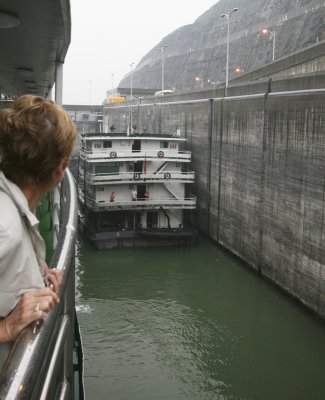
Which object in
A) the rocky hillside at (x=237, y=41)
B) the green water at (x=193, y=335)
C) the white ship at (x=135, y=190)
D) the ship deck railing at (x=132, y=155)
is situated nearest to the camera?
the green water at (x=193, y=335)

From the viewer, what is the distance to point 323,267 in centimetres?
1050

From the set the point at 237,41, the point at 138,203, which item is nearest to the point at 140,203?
the point at 138,203

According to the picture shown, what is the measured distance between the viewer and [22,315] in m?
0.97

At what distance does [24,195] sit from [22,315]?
10.9 inches

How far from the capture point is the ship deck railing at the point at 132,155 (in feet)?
57.5

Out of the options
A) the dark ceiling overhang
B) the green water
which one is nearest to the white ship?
the green water

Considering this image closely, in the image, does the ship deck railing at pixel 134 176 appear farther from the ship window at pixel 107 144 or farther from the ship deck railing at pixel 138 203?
the ship window at pixel 107 144

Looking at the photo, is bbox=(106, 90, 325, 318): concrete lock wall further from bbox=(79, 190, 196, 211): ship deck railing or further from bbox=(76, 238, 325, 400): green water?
bbox=(79, 190, 196, 211): ship deck railing

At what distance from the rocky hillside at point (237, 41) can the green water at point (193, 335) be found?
27817mm

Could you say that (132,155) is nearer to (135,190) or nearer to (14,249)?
(135,190)

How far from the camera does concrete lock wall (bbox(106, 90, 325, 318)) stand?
11109mm

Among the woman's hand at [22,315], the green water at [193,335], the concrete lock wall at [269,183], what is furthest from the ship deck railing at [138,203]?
the woman's hand at [22,315]

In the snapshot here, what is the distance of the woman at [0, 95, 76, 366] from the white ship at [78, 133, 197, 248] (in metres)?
15.5

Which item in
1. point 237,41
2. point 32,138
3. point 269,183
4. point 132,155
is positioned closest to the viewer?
point 32,138
